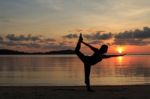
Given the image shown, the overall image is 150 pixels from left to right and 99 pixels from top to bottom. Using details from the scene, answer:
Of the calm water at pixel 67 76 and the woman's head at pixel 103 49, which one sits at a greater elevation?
the woman's head at pixel 103 49

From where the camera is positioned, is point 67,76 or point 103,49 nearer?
point 103,49

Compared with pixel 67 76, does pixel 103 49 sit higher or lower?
higher

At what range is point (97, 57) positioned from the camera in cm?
1305

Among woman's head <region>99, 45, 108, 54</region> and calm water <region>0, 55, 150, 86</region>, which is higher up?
woman's head <region>99, 45, 108, 54</region>

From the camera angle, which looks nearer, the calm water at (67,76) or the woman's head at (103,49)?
the woman's head at (103,49)

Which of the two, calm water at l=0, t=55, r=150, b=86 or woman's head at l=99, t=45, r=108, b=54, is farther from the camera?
calm water at l=0, t=55, r=150, b=86
